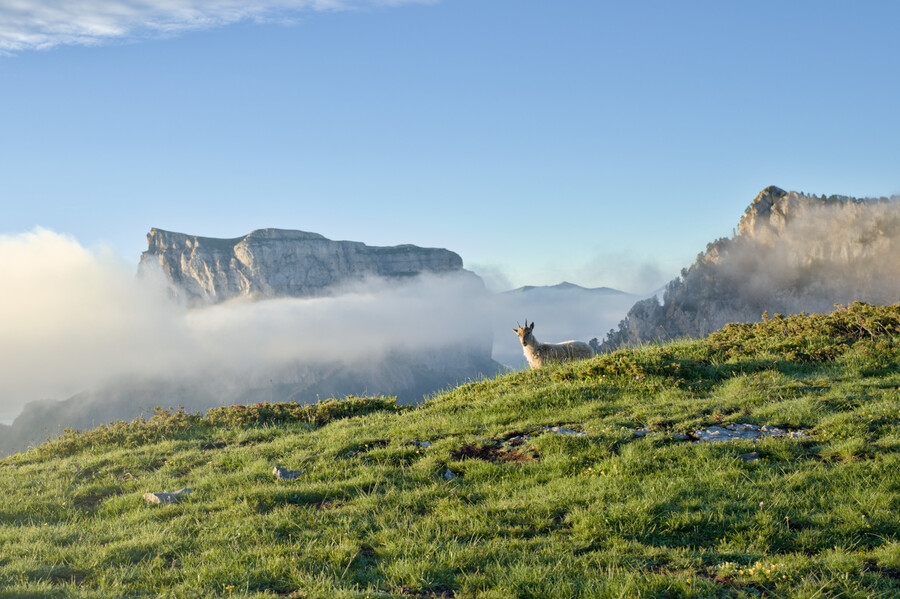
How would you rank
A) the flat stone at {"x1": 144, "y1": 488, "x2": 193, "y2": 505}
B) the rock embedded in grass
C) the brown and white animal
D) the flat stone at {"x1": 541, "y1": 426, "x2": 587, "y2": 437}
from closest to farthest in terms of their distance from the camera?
the flat stone at {"x1": 144, "y1": 488, "x2": 193, "y2": 505}
the rock embedded in grass
the flat stone at {"x1": 541, "y1": 426, "x2": 587, "y2": 437}
the brown and white animal

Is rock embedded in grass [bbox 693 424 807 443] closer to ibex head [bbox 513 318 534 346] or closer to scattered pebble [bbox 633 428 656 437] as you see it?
scattered pebble [bbox 633 428 656 437]

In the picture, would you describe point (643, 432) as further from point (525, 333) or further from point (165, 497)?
point (525, 333)

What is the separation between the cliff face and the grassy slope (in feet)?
281

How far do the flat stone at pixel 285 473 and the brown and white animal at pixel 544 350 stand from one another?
13.3 meters

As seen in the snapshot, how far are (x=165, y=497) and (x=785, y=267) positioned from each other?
458 feet

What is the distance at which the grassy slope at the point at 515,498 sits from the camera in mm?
7328

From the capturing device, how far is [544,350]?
24.0 meters

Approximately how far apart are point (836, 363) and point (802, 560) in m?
11.5

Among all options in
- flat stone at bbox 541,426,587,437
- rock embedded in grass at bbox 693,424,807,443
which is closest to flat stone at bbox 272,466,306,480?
flat stone at bbox 541,426,587,437

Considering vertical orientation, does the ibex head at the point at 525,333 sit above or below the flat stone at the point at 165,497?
above

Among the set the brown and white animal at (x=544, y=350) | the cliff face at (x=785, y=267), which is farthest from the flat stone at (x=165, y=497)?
the cliff face at (x=785, y=267)

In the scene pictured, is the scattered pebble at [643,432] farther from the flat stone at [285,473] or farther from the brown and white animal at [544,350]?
the brown and white animal at [544,350]

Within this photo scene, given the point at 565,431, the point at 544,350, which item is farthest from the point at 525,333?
the point at 565,431

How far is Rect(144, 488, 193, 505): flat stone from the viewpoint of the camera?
434 inches
